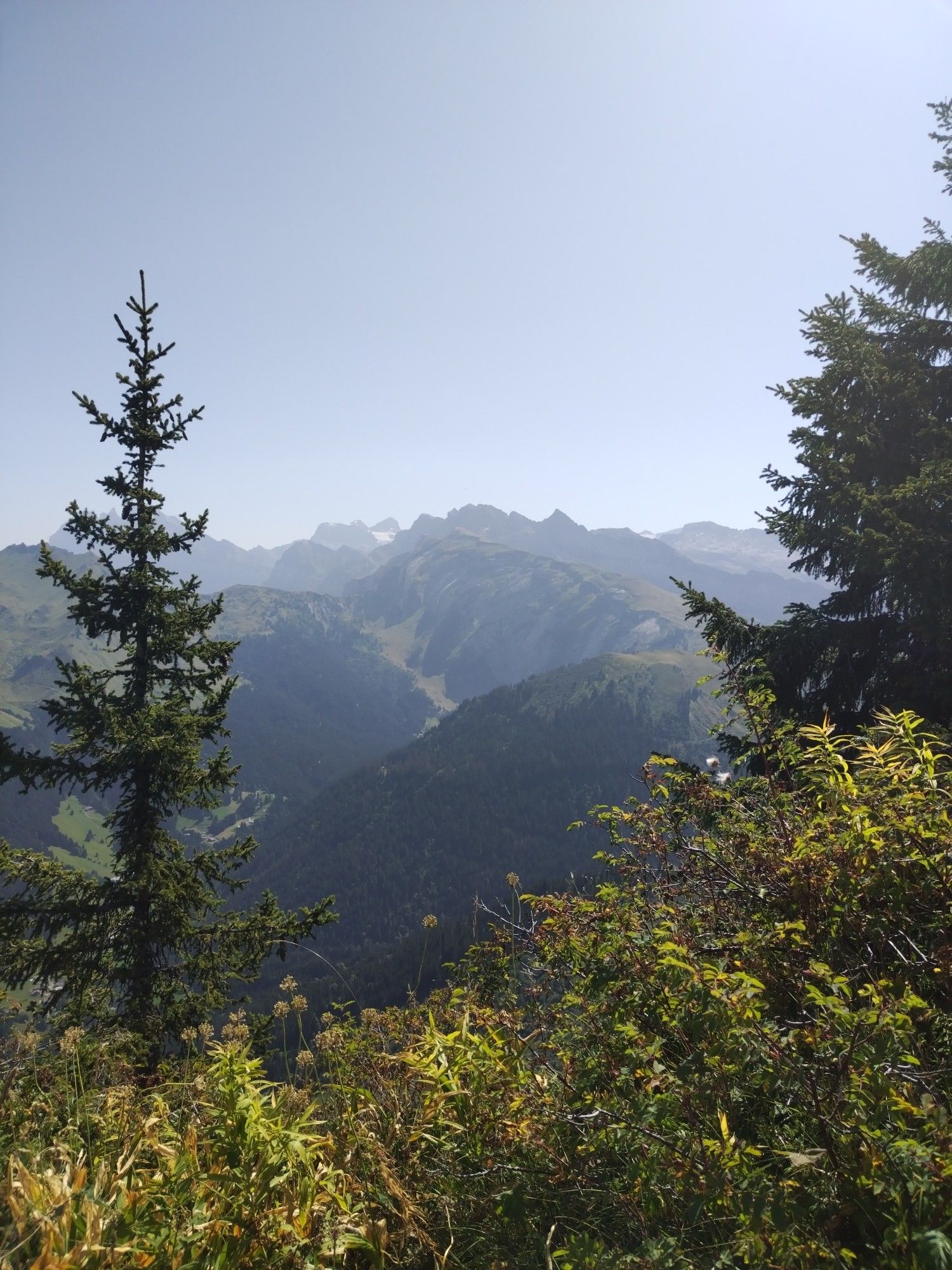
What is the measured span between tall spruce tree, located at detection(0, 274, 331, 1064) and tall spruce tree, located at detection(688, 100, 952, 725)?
10.2 m

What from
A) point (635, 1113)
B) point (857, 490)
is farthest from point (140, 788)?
point (857, 490)

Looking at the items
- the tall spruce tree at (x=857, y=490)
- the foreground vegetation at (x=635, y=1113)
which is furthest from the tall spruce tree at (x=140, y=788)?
the tall spruce tree at (x=857, y=490)

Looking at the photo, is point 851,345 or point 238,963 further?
point 851,345

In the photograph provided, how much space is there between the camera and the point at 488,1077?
10.6 ft

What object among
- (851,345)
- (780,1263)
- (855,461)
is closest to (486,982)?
(780,1263)

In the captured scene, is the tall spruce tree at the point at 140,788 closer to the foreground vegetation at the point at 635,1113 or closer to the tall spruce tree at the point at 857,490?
the foreground vegetation at the point at 635,1113

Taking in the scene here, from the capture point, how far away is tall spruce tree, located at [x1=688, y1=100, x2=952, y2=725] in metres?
12.1

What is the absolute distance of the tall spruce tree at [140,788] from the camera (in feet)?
33.3

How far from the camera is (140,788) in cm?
1135

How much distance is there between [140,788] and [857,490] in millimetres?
14535

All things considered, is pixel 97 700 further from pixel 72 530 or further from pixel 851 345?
pixel 851 345

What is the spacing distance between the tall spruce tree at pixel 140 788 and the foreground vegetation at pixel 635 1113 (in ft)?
23.2

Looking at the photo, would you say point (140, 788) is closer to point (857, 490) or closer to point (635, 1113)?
point (635, 1113)

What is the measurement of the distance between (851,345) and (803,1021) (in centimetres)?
1437
